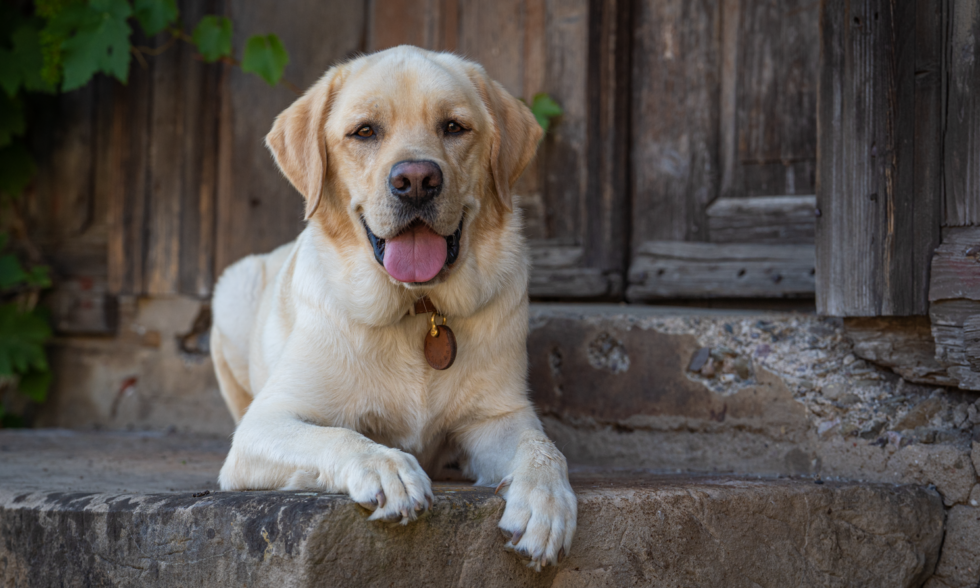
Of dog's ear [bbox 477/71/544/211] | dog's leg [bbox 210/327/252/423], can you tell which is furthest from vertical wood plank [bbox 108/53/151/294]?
dog's ear [bbox 477/71/544/211]

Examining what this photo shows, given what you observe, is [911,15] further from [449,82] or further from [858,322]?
A: [449,82]

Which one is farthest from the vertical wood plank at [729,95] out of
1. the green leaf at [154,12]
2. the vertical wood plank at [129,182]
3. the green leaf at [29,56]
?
the green leaf at [29,56]

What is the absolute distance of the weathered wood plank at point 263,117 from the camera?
478cm

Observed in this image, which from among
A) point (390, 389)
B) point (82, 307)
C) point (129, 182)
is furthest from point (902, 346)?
point (82, 307)

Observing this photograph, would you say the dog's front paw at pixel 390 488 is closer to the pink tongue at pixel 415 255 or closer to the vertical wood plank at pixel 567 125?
the pink tongue at pixel 415 255

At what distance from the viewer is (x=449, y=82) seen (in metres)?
2.62

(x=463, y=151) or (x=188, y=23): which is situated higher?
(x=188, y=23)

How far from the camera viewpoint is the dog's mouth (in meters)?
2.39

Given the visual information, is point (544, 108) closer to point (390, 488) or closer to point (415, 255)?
point (415, 255)

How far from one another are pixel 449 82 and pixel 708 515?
1.56 meters

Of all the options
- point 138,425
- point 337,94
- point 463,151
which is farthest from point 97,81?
point 463,151

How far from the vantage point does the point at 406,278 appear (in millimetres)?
2383

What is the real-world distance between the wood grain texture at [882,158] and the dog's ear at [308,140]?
175 centimetres

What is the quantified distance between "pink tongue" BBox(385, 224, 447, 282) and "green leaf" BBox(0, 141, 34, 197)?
4.16m
